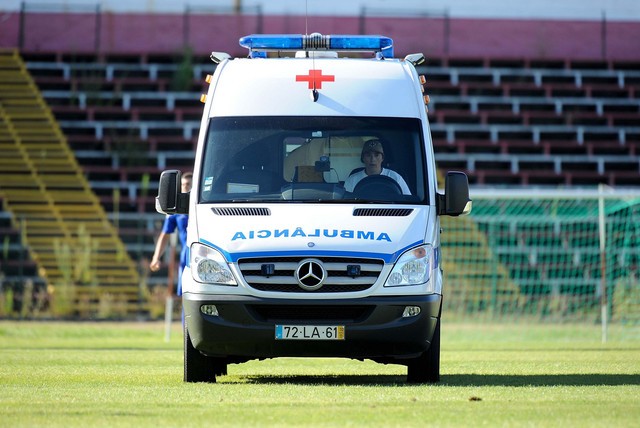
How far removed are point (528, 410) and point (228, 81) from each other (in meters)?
4.07

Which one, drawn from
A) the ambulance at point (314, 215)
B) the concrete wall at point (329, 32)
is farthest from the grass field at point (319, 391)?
the concrete wall at point (329, 32)

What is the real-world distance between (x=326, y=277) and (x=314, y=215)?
560 millimetres

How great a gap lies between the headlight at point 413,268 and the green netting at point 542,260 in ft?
38.8

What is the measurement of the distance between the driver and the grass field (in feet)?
5.13

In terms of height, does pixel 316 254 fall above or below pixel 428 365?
above

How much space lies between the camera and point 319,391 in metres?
9.78

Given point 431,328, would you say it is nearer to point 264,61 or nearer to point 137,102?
point 264,61

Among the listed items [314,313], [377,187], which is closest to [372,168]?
[377,187]

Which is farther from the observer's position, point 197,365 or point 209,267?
point 197,365

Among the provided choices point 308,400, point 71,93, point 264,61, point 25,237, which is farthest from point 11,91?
point 308,400

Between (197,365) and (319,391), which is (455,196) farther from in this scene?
(197,365)

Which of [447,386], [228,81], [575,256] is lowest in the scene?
[575,256]

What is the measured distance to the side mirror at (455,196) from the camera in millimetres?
10547

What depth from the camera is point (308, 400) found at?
29.5 ft
